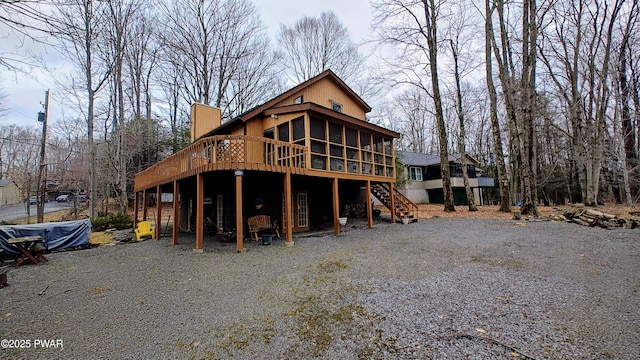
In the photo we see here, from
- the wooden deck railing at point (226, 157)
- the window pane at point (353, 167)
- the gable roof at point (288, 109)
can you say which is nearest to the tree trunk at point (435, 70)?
the gable roof at point (288, 109)

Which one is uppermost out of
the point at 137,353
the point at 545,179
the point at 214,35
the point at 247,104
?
the point at 214,35

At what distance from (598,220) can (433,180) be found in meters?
16.9

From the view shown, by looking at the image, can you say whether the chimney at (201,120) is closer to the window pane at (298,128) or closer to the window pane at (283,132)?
the window pane at (283,132)

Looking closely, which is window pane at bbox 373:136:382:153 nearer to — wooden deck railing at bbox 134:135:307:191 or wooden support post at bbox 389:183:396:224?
wooden support post at bbox 389:183:396:224

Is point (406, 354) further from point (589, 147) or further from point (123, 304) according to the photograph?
point (589, 147)

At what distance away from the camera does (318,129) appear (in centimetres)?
1008

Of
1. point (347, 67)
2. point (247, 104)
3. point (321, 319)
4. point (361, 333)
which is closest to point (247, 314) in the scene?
point (321, 319)

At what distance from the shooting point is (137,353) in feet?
9.86

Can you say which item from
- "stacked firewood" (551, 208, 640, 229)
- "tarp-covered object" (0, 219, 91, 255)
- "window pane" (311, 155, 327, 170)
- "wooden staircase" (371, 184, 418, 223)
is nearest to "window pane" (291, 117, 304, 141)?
"window pane" (311, 155, 327, 170)

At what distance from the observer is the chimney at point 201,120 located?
14023mm

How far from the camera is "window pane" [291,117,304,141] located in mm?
9727

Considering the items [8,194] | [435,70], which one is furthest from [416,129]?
[8,194]

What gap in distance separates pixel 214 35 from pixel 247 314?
23120mm

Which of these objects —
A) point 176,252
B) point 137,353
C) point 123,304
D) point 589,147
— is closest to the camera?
point 137,353
